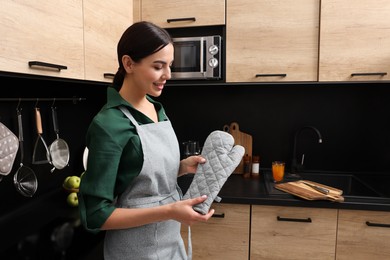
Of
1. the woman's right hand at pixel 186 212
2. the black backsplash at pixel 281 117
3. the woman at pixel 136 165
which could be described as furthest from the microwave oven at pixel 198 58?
the woman's right hand at pixel 186 212

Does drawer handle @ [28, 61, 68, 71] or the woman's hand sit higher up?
drawer handle @ [28, 61, 68, 71]

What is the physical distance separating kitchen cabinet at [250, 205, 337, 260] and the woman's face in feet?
3.01

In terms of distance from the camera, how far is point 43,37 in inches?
42.7

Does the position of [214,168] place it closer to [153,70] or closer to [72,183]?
[153,70]

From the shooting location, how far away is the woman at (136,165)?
78cm

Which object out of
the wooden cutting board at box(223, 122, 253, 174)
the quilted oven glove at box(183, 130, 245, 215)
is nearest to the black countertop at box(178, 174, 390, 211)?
the wooden cutting board at box(223, 122, 253, 174)

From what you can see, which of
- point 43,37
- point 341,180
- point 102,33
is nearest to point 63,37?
point 43,37

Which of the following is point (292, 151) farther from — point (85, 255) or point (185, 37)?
point (85, 255)

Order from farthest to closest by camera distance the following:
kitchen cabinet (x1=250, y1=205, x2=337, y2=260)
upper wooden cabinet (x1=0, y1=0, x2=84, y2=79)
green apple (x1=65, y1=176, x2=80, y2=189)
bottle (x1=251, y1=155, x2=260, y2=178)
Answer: bottle (x1=251, y1=155, x2=260, y2=178)
green apple (x1=65, y1=176, x2=80, y2=189)
kitchen cabinet (x1=250, y1=205, x2=337, y2=260)
upper wooden cabinet (x1=0, y1=0, x2=84, y2=79)

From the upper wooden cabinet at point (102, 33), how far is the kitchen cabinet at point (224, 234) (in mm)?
876

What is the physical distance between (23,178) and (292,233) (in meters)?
1.29

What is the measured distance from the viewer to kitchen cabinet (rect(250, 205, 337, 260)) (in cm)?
147

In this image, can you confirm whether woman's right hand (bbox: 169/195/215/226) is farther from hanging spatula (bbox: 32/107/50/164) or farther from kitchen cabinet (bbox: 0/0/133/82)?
hanging spatula (bbox: 32/107/50/164)

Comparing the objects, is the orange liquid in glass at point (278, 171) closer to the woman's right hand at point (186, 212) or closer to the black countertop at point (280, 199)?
the black countertop at point (280, 199)
